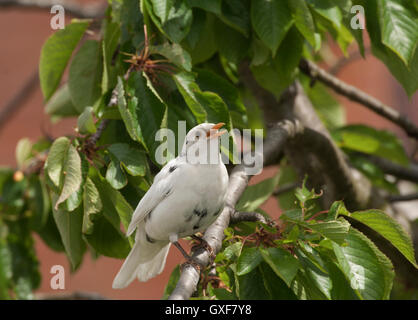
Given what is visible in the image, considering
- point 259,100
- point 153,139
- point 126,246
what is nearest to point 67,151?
point 153,139

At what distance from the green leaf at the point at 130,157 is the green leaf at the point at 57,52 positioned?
43 centimetres

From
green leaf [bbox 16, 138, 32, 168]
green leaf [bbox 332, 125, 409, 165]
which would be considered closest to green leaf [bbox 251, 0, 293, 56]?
green leaf [bbox 332, 125, 409, 165]

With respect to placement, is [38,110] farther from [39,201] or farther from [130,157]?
[130,157]

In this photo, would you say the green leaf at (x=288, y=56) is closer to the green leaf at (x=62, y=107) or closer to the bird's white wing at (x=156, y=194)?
the bird's white wing at (x=156, y=194)

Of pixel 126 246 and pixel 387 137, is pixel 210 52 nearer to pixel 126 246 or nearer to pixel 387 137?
pixel 126 246

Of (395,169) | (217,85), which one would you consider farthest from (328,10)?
(395,169)

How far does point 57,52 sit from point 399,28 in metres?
0.94

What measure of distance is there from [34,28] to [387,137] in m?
3.44

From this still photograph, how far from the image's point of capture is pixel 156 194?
148cm

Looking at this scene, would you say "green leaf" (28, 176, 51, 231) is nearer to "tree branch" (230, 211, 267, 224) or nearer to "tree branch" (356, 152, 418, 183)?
"tree branch" (230, 211, 267, 224)

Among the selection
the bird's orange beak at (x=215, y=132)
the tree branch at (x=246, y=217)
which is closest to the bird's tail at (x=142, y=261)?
the tree branch at (x=246, y=217)

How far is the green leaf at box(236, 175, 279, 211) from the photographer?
1.80 meters

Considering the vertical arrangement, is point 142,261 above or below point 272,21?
below

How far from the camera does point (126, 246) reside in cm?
170
